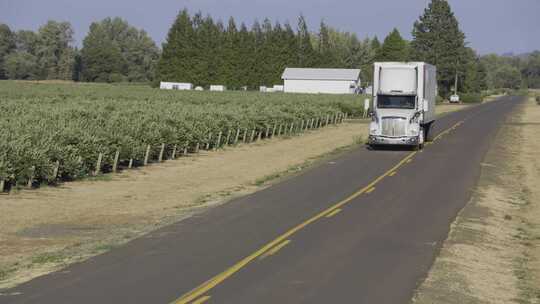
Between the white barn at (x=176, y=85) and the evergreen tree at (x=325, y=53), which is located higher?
the evergreen tree at (x=325, y=53)

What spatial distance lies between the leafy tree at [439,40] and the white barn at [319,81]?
41.9 ft

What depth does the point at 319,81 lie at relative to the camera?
147 m

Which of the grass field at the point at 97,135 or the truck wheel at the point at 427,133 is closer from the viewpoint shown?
the grass field at the point at 97,135

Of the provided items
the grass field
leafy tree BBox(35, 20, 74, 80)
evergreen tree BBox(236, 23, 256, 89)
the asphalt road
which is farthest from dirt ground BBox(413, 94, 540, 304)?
leafy tree BBox(35, 20, 74, 80)

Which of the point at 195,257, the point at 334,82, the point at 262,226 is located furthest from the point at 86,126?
the point at 334,82

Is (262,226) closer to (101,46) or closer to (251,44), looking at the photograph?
(251,44)

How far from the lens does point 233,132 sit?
43.8m

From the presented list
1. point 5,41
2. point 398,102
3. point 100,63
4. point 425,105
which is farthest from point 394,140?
point 5,41

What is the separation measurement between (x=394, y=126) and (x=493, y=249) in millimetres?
22462

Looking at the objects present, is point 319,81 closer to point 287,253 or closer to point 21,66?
point 21,66

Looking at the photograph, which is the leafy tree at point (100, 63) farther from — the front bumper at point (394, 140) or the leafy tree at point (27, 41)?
the front bumper at point (394, 140)

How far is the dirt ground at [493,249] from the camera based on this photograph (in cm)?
1161

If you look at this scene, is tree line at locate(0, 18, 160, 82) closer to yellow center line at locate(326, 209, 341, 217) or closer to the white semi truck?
the white semi truck

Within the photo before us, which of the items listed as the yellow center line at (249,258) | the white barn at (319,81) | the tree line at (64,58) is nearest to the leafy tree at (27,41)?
the tree line at (64,58)
